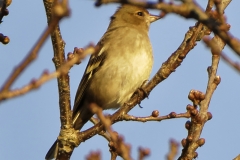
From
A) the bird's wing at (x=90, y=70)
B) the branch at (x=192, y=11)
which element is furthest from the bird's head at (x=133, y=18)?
the branch at (x=192, y=11)

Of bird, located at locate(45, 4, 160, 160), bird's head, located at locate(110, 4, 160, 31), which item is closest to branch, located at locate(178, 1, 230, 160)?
bird, located at locate(45, 4, 160, 160)

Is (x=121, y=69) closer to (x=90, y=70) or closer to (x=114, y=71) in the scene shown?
(x=114, y=71)

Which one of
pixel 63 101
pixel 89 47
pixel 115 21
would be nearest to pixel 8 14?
pixel 63 101

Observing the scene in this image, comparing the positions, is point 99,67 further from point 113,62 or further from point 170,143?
point 170,143

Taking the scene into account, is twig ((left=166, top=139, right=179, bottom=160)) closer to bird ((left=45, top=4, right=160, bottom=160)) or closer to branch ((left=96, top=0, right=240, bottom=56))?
branch ((left=96, top=0, right=240, bottom=56))

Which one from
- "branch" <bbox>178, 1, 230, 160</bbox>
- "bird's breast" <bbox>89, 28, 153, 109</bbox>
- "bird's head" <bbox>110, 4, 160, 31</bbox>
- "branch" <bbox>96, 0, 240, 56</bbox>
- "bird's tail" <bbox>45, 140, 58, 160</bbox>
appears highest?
"bird's head" <bbox>110, 4, 160, 31</bbox>

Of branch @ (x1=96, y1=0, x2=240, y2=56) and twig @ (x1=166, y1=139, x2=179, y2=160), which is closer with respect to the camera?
branch @ (x1=96, y1=0, x2=240, y2=56)

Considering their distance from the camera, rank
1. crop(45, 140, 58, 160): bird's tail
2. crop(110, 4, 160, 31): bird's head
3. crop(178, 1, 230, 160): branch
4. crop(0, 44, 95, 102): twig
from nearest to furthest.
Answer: crop(0, 44, 95, 102): twig < crop(178, 1, 230, 160): branch < crop(45, 140, 58, 160): bird's tail < crop(110, 4, 160, 31): bird's head

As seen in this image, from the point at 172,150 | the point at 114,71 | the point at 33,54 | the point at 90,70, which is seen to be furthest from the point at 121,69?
the point at 33,54

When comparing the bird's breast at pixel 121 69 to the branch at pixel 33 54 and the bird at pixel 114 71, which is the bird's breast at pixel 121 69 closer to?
the bird at pixel 114 71
